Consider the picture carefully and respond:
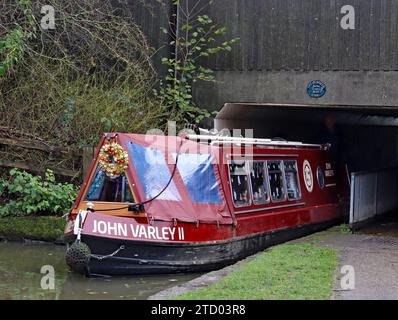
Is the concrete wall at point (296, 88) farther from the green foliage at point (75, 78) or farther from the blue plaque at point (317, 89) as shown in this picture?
the green foliage at point (75, 78)

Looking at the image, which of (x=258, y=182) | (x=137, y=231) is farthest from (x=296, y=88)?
(x=137, y=231)

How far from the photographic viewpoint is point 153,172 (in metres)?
9.97

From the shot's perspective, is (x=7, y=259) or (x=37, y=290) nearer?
(x=37, y=290)

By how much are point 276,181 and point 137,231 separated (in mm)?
3635

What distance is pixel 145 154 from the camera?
1006 cm

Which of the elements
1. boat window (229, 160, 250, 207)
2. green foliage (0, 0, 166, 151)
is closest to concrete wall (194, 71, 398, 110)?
green foliage (0, 0, 166, 151)

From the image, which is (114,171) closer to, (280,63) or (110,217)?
(110,217)

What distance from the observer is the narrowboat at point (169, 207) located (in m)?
9.28

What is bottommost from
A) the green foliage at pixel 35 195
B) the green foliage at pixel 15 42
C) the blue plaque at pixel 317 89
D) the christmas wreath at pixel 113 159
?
the green foliage at pixel 35 195

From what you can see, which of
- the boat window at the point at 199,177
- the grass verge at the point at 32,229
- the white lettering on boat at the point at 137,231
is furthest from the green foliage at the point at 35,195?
the white lettering on boat at the point at 137,231

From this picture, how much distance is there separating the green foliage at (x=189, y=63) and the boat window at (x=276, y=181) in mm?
2292

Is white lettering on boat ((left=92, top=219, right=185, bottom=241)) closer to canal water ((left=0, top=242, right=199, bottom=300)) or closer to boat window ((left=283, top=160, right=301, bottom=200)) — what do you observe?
canal water ((left=0, top=242, right=199, bottom=300))
